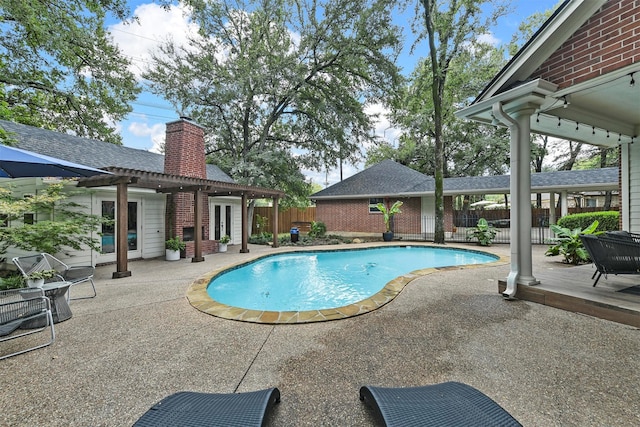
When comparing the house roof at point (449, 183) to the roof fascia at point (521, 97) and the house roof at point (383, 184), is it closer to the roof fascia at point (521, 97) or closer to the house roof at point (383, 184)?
the house roof at point (383, 184)

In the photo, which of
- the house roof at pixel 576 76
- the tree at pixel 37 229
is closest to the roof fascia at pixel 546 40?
the house roof at pixel 576 76

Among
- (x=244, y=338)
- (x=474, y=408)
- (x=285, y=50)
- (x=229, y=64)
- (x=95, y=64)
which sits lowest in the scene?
(x=244, y=338)

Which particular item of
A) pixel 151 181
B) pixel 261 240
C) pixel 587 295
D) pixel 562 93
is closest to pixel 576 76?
pixel 562 93

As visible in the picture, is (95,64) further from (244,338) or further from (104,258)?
(244,338)

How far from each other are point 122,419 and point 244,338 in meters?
1.36

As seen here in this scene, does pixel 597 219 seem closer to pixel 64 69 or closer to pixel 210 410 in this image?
pixel 210 410

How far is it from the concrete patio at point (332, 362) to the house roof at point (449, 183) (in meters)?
12.0

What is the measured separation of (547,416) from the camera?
1855mm

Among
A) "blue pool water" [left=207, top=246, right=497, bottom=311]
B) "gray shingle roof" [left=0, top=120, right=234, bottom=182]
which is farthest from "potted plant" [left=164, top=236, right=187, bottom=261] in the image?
"gray shingle roof" [left=0, top=120, right=234, bottom=182]

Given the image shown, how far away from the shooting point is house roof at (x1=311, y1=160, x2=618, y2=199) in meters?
12.7

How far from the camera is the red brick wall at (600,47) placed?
10.4 ft

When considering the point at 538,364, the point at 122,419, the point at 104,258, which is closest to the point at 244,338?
the point at 122,419

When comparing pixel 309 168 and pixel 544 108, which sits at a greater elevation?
pixel 309 168

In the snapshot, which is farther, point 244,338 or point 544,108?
point 544,108
